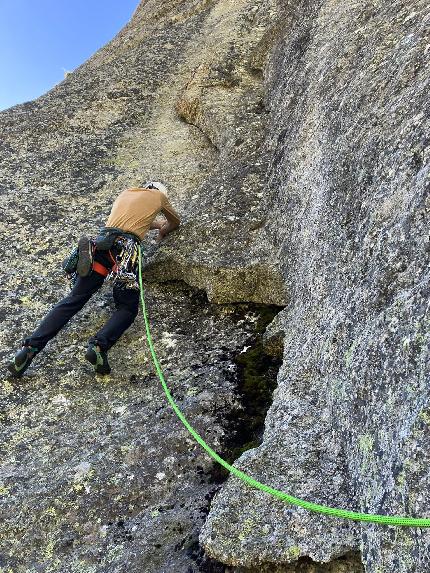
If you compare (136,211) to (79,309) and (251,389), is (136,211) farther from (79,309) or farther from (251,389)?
(251,389)

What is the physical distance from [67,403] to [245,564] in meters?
3.32

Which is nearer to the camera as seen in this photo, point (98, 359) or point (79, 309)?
point (98, 359)

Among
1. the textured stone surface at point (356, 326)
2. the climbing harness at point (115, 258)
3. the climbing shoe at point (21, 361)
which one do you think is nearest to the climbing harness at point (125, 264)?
the climbing harness at point (115, 258)

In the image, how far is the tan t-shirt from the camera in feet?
25.7

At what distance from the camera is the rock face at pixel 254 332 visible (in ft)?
13.0

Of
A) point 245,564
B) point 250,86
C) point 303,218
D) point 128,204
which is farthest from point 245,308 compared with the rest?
point 250,86

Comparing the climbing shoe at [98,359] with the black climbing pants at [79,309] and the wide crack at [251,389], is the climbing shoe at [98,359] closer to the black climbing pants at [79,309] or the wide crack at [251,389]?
the black climbing pants at [79,309]

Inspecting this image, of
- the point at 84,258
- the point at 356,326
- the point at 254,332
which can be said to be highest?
the point at 84,258

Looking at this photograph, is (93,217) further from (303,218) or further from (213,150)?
(303,218)

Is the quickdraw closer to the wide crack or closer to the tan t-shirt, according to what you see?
the tan t-shirt

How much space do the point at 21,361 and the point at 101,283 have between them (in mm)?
1474

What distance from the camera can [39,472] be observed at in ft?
18.7

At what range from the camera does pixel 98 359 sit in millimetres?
6805

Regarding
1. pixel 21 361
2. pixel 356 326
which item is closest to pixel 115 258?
pixel 21 361
